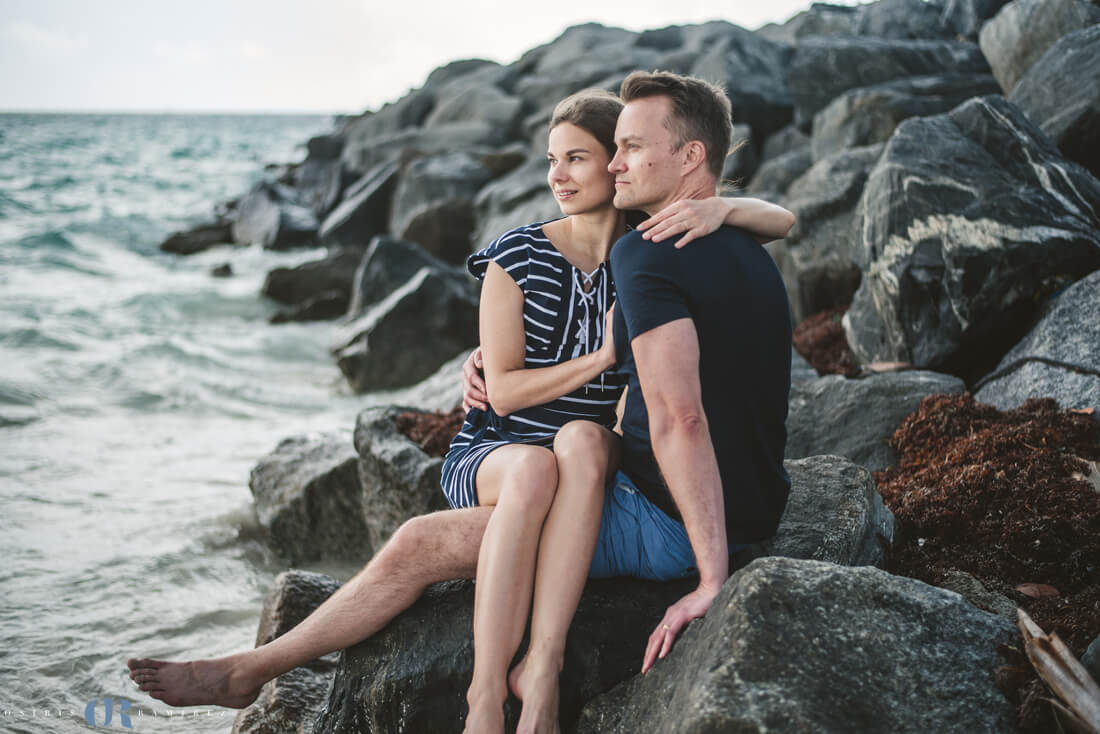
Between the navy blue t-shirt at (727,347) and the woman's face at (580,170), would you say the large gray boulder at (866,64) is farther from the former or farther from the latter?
the navy blue t-shirt at (727,347)

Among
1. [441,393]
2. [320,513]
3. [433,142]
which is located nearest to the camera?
[320,513]

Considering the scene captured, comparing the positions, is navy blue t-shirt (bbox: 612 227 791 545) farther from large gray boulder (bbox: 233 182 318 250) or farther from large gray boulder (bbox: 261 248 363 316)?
large gray boulder (bbox: 233 182 318 250)

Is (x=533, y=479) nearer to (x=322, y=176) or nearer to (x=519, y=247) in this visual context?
(x=519, y=247)

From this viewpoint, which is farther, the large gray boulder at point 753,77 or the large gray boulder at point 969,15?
the large gray boulder at point 753,77

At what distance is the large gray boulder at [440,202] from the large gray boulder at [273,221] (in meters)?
3.47

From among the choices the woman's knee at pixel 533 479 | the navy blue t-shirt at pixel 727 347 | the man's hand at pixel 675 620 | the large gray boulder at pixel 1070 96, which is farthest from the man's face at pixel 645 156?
the large gray boulder at pixel 1070 96

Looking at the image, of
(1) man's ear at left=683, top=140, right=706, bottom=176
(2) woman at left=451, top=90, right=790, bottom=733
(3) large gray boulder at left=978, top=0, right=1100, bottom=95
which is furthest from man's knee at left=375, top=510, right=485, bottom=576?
(3) large gray boulder at left=978, top=0, right=1100, bottom=95

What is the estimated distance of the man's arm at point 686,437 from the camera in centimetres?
261

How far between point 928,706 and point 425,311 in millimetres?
8379

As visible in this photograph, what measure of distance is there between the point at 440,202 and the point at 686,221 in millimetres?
→ 13094

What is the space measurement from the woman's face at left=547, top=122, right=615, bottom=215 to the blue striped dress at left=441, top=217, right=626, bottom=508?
20cm

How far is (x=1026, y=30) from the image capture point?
30.3 ft

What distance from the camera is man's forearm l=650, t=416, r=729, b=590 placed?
8.56ft

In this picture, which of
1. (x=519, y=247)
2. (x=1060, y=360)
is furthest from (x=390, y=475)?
(x=1060, y=360)
